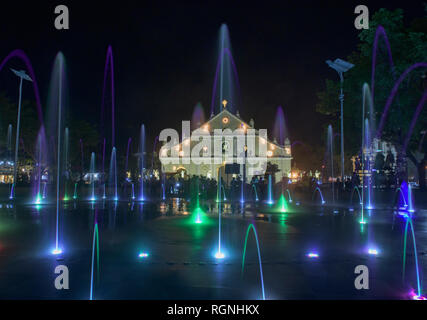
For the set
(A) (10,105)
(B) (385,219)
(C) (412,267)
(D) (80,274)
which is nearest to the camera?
(D) (80,274)

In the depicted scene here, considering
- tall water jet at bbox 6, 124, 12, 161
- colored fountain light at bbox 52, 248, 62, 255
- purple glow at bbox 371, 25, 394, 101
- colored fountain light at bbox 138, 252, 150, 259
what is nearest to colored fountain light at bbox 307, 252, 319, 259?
colored fountain light at bbox 138, 252, 150, 259

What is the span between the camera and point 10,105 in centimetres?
4400

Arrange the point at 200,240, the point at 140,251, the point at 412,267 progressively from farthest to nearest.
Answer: the point at 200,240, the point at 140,251, the point at 412,267

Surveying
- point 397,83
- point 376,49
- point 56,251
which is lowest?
point 56,251

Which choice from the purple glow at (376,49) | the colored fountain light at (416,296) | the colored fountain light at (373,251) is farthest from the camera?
the purple glow at (376,49)

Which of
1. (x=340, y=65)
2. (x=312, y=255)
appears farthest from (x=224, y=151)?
(x=312, y=255)

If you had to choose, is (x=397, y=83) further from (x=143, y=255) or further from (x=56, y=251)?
(x=56, y=251)

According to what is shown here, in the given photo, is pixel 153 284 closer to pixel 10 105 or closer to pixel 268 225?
pixel 268 225

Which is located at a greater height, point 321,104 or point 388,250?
point 321,104

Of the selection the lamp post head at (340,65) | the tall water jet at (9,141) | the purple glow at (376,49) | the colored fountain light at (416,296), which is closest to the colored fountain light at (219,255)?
the colored fountain light at (416,296)

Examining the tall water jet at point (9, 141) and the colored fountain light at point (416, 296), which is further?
the tall water jet at point (9, 141)

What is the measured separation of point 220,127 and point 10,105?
33.9 m

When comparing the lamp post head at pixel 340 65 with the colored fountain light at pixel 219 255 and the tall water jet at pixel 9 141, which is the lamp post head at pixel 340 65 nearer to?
the colored fountain light at pixel 219 255

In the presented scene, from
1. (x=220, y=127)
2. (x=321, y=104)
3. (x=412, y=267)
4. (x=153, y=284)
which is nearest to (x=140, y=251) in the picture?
(x=153, y=284)
